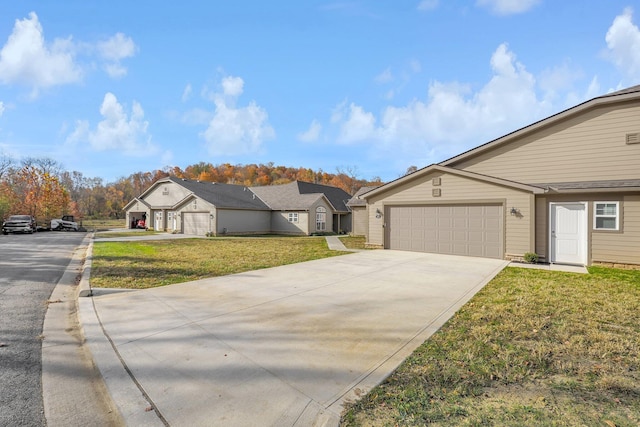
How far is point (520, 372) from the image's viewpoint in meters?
3.10

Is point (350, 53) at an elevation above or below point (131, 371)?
above

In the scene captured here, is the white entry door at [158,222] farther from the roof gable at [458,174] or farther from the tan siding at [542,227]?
the tan siding at [542,227]

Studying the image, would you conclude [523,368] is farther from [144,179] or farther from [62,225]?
[144,179]

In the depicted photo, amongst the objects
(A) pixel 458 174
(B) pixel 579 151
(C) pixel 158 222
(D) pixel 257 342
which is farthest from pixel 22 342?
(C) pixel 158 222

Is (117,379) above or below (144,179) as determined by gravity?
below

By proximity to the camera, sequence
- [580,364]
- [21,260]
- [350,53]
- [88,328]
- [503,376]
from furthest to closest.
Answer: [350,53], [21,260], [88,328], [580,364], [503,376]

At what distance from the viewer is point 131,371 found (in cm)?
310

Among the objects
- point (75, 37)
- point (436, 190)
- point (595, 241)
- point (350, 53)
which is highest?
point (350, 53)

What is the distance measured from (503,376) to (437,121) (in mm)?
20515

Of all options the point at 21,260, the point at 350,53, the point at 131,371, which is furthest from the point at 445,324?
the point at 21,260

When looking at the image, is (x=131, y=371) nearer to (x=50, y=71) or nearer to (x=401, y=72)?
(x=50, y=71)

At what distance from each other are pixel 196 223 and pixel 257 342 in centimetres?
2349

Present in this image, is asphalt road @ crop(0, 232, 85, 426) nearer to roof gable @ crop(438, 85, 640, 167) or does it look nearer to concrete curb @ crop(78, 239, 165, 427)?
concrete curb @ crop(78, 239, 165, 427)

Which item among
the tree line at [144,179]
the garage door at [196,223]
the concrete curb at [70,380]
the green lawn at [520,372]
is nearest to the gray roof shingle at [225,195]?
the garage door at [196,223]
